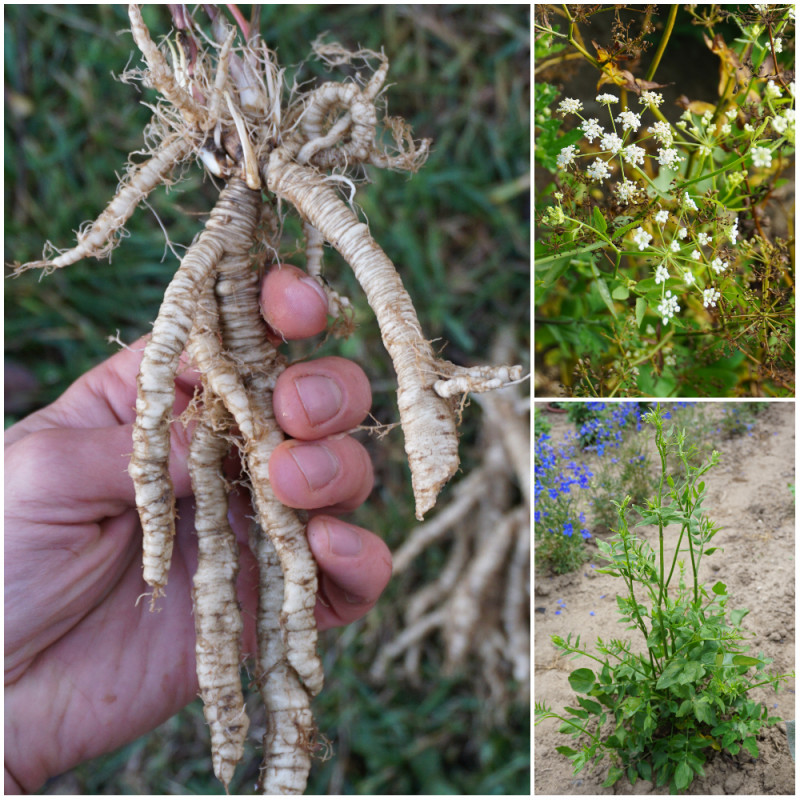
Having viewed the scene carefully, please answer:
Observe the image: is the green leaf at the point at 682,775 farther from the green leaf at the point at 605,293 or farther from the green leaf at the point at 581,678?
the green leaf at the point at 605,293

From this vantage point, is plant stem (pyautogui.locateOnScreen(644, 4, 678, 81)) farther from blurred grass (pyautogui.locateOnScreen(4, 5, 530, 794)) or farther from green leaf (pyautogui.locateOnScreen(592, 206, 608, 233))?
blurred grass (pyautogui.locateOnScreen(4, 5, 530, 794))

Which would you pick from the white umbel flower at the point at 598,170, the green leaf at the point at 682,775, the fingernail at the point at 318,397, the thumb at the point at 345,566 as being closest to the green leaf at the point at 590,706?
the green leaf at the point at 682,775

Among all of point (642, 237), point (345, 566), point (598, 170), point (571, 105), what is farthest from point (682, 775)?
point (571, 105)

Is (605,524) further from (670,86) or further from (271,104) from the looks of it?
(271,104)

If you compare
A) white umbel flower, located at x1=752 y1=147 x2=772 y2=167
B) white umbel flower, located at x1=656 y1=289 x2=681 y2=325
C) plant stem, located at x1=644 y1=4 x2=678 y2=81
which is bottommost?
white umbel flower, located at x1=656 y1=289 x2=681 y2=325

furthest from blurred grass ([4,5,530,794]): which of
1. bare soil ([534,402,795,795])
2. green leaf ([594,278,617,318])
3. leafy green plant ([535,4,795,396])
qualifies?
green leaf ([594,278,617,318])
